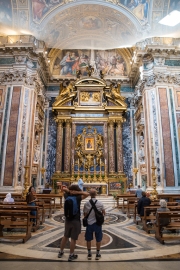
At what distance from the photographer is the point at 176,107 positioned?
12.7 metres

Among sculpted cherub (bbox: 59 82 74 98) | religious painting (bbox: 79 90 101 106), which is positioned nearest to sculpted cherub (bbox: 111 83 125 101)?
religious painting (bbox: 79 90 101 106)

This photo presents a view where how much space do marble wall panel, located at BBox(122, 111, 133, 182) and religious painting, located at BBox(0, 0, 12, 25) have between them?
1104 centimetres

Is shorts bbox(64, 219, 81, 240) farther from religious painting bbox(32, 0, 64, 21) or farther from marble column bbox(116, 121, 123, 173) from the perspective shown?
religious painting bbox(32, 0, 64, 21)

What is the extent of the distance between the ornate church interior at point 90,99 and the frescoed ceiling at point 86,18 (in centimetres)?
7

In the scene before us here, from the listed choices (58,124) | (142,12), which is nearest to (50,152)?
(58,124)

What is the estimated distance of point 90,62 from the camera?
1827cm

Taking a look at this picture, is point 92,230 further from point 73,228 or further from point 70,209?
point 70,209

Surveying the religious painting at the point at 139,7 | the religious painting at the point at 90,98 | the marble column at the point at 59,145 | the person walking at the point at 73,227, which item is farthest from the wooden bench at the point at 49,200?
the religious painting at the point at 139,7

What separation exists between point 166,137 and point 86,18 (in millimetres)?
11427

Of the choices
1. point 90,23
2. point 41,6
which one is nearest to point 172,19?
point 90,23

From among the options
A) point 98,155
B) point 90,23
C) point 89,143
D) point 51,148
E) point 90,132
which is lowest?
point 98,155

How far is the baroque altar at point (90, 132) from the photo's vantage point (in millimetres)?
15094

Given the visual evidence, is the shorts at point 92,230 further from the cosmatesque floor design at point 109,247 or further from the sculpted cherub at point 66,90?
the sculpted cherub at point 66,90

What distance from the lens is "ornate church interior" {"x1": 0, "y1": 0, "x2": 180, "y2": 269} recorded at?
1195 centimetres
